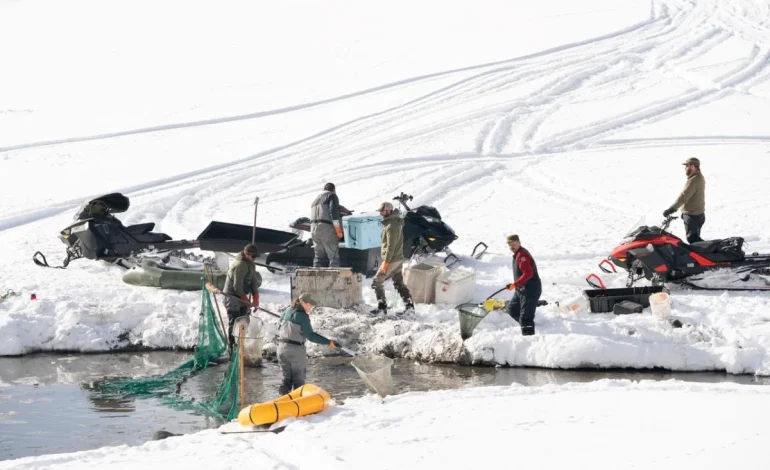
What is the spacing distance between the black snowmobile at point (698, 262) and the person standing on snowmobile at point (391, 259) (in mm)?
3093

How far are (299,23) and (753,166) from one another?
25.4m

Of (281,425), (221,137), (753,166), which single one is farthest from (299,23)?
(281,425)

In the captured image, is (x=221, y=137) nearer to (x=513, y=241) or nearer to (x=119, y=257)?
(x=119, y=257)

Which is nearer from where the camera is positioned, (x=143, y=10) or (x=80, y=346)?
(x=80, y=346)

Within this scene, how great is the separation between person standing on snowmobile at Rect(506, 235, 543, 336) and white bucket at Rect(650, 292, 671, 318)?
146 cm

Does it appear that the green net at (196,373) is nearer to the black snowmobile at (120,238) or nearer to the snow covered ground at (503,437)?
the snow covered ground at (503,437)

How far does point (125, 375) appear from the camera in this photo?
11.9 meters

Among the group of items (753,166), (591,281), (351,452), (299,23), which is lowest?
(351,452)

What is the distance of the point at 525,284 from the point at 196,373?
13.1 feet

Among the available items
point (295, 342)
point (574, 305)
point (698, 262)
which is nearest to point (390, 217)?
point (574, 305)

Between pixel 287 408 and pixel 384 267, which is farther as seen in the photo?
pixel 384 267

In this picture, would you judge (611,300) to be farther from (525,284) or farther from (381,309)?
(381,309)

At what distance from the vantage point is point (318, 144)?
2436 centimetres

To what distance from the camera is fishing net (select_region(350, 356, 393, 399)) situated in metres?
10.0
